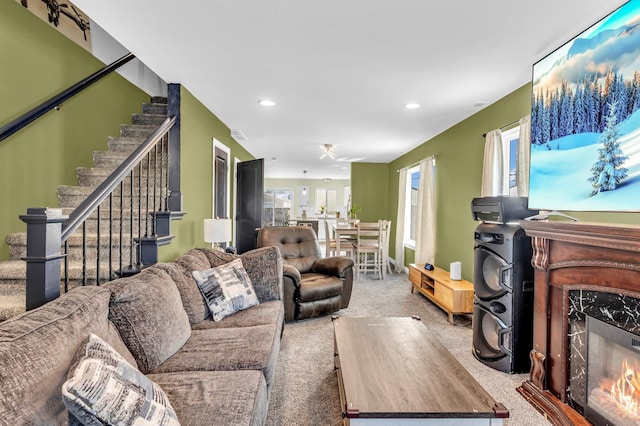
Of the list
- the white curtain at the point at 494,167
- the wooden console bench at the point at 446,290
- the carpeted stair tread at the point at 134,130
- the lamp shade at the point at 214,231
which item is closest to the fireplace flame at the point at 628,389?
the wooden console bench at the point at 446,290

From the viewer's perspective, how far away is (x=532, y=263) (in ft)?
7.87

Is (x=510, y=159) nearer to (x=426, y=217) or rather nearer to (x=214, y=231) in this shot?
(x=426, y=217)

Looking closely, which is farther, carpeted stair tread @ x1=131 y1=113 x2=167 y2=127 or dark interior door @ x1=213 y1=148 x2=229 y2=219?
dark interior door @ x1=213 y1=148 x2=229 y2=219

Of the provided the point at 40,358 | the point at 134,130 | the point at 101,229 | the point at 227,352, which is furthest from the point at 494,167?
the point at 134,130

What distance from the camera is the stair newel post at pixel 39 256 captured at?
1518mm

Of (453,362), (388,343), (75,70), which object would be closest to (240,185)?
(75,70)

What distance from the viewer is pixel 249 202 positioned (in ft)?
17.7

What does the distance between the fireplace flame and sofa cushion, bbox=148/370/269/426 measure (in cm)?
184

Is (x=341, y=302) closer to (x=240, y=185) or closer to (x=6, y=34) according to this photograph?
(x=240, y=185)

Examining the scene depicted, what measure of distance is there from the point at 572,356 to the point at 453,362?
2.86 feet

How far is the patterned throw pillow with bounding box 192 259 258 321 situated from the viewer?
2473 mm

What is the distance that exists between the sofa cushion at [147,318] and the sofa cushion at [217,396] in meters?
0.14

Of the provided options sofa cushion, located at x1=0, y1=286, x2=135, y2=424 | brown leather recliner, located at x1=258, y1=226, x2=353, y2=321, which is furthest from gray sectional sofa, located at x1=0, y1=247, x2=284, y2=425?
brown leather recliner, located at x1=258, y1=226, x2=353, y2=321

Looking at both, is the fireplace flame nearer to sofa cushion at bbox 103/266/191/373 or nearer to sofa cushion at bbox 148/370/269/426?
sofa cushion at bbox 148/370/269/426
